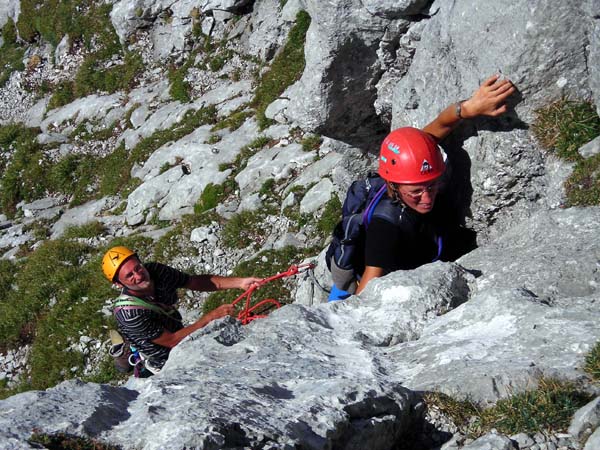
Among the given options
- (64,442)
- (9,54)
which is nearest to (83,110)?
(9,54)

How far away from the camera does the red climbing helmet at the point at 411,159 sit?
7.82 meters

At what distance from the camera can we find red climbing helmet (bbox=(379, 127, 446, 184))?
7.82m

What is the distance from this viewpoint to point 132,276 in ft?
33.0

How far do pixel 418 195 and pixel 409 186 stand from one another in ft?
0.55

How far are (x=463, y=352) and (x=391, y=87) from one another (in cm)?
625

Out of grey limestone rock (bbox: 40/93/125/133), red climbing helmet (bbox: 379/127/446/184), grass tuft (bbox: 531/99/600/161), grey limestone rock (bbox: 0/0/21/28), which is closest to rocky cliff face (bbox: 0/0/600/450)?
grass tuft (bbox: 531/99/600/161)

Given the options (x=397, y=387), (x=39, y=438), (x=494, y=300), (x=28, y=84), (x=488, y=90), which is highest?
(x=39, y=438)

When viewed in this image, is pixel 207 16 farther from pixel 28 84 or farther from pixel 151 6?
pixel 28 84

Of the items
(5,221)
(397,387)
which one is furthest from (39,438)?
(5,221)

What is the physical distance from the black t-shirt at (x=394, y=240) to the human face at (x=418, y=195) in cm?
9

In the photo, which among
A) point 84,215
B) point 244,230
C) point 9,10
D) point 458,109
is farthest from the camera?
point 9,10

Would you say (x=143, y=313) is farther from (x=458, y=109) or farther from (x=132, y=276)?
(x=458, y=109)

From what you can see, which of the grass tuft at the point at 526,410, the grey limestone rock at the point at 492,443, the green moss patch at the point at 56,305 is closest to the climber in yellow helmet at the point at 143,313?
the grass tuft at the point at 526,410

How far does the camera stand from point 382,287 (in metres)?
7.27
